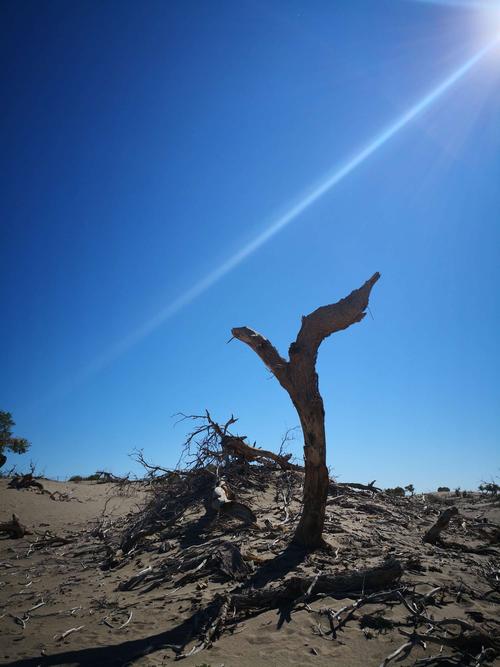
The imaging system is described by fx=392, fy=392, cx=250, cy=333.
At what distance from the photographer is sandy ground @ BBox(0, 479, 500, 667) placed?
347 cm

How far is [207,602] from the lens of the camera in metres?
4.49

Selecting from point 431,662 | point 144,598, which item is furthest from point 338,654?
point 144,598

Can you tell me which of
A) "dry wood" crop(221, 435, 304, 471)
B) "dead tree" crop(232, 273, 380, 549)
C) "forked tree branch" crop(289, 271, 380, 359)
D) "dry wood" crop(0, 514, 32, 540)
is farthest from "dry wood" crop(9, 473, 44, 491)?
"forked tree branch" crop(289, 271, 380, 359)

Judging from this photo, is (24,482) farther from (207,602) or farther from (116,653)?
(116,653)

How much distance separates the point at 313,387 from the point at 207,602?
306 cm

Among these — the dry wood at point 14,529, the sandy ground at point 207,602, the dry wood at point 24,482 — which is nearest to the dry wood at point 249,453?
the sandy ground at point 207,602

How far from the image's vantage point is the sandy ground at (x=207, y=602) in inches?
137

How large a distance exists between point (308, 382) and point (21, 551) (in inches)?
288

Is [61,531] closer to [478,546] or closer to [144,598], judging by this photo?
[144,598]

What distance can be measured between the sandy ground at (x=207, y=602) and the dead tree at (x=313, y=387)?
0.57 m

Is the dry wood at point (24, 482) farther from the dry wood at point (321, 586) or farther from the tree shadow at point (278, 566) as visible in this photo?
the dry wood at point (321, 586)

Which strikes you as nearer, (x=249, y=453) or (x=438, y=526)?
(x=438, y=526)

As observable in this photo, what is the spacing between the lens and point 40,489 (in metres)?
13.9

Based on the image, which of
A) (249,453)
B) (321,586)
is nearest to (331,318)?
(321,586)
